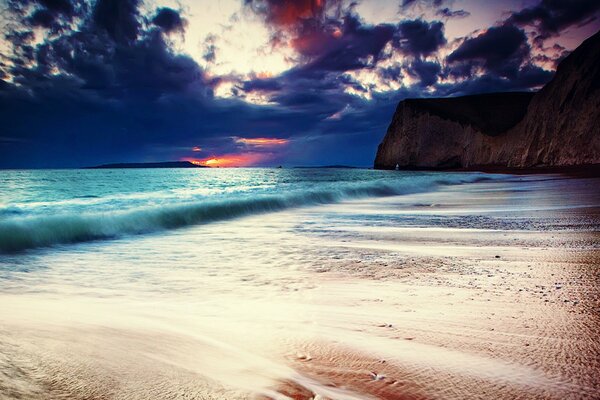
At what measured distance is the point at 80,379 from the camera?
1.45 m

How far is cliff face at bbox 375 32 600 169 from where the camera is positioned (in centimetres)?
3644

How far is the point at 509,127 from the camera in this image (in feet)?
200

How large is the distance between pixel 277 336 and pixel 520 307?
1629mm

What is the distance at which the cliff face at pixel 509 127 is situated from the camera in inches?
1435

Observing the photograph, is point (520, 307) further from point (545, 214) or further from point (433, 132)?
point (433, 132)

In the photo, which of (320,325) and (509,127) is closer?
(320,325)

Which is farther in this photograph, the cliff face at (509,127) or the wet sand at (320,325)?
the cliff face at (509,127)

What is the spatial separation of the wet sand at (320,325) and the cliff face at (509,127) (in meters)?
40.7

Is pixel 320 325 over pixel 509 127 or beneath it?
beneath

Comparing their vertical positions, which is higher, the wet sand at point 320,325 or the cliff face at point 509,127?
the cliff face at point 509,127

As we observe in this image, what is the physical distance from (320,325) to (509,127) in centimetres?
6884

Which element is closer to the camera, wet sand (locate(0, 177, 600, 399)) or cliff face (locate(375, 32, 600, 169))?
wet sand (locate(0, 177, 600, 399))

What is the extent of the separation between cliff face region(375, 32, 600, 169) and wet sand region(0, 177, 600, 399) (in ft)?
133

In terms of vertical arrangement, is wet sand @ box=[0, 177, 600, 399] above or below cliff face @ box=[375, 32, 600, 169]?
below
